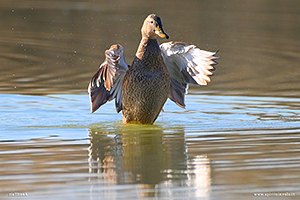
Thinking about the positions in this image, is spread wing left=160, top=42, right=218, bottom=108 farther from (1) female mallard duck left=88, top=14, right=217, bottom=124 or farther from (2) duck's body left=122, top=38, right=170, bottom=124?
(2) duck's body left=122, top=38, right=170, bottom=124

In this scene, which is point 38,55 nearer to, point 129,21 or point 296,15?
point 129,21

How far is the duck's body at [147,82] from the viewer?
7945 mm

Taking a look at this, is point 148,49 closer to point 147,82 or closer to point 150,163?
point 147,82

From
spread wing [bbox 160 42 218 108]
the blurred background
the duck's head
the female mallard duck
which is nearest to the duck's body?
the female mallard duck

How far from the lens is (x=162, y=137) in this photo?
23.6 feet

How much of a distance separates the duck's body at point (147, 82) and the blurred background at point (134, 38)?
2865 millimetres

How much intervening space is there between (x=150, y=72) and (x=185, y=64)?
2.38 ft

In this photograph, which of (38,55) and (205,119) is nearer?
(205,119)

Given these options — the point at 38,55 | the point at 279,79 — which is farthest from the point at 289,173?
the point at 38,55

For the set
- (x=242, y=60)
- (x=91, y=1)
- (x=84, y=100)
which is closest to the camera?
(x=84, y=100)

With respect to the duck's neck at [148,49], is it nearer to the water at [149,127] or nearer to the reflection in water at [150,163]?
the water at [149,127]

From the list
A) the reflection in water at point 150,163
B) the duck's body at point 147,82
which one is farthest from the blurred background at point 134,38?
the reflection in water at point 150,163

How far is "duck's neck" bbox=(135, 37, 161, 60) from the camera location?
7953mm

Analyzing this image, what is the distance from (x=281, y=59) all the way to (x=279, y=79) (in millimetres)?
2647
